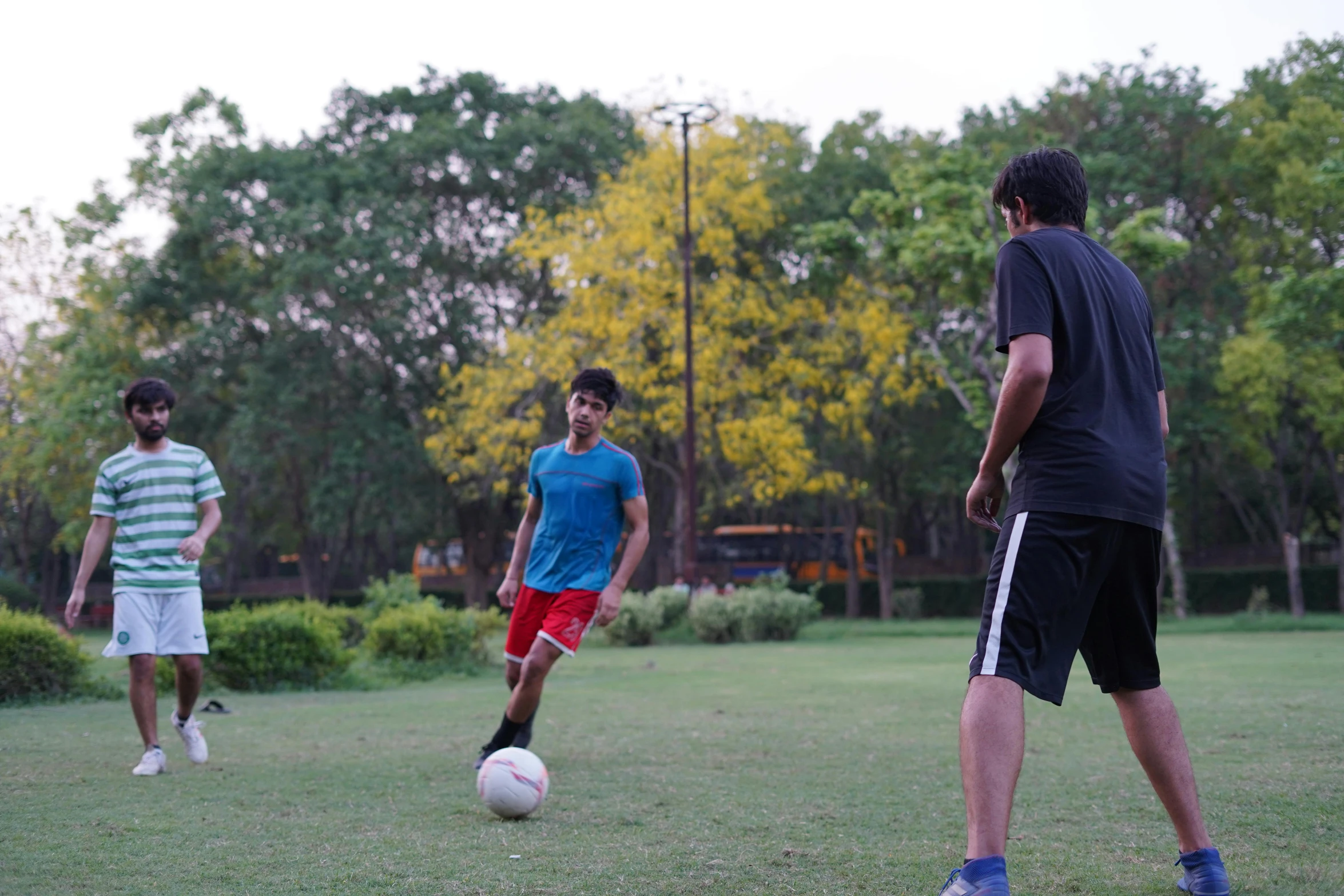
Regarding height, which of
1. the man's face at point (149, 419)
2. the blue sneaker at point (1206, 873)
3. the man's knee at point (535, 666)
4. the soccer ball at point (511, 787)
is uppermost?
the man's face at point (149, 419)

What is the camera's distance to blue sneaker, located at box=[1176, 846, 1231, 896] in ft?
11.1

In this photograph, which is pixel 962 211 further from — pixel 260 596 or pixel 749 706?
pixel 260 596

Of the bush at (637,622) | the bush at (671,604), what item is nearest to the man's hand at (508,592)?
the bush at (637,622)

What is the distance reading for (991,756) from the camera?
313 cm

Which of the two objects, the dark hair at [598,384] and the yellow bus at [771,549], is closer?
the dark hair at [598,384]

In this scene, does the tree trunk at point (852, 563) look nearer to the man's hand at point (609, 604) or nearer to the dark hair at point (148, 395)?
the man's hand at point (609, 604)

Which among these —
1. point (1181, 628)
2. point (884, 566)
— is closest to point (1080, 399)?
point (1181, 628)

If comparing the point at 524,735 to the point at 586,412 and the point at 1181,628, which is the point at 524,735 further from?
the point at 1181,628

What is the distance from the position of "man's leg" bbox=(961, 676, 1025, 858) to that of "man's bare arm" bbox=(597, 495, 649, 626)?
118 inches

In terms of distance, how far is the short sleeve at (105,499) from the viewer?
648 centimetres

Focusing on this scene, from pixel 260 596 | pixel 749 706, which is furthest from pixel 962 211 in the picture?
pixel 260 596

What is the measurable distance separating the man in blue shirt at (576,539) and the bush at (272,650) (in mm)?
6428

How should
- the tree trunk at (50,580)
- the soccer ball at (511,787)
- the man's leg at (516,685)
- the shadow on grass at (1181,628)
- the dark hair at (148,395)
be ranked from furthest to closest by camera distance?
1. the tree trunk at (50,580)
2. the shadow on grass at (1181,628)
3. the dark hair at (148,395)
4. the man's leg at (516,685)
5. the soccer ball at (511,787)

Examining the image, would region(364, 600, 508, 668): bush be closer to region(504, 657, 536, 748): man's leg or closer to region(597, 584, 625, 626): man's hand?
region(504, 657, 536, 748): man's leg
